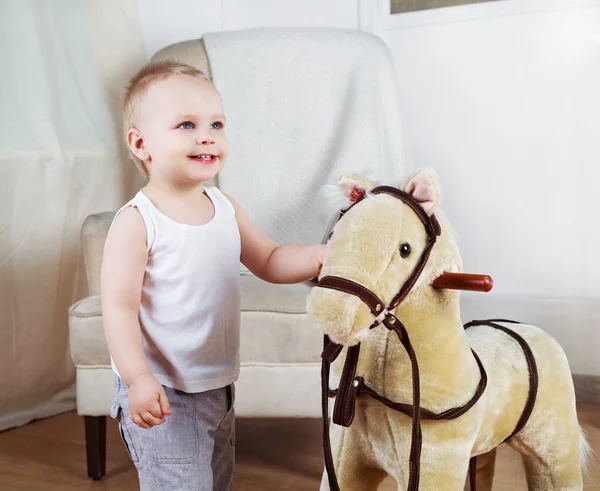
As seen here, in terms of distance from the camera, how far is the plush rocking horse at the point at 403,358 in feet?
2.15

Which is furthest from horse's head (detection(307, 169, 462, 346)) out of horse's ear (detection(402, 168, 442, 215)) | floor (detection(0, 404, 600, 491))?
floor (detection(0, 404, 600, 491))

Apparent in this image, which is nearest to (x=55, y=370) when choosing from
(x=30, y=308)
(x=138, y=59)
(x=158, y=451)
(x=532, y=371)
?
(x=30, y=308)

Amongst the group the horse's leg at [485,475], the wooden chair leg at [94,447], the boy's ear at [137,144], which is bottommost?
the wooden chair leg at [94,447]

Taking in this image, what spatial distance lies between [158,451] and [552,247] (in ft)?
5.09

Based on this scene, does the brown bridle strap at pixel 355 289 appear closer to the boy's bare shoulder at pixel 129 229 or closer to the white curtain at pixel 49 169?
the boy's bare shoulder at pixel 129 229

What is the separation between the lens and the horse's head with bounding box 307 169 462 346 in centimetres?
63

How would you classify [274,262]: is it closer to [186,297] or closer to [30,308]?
[186,297]

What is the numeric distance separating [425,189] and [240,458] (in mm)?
1050

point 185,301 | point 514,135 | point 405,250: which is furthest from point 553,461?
point 514,135

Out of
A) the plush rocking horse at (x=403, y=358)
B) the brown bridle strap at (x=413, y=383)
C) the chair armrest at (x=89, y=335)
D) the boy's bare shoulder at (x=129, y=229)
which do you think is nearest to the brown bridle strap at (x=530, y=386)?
the plush rocking horse at (x=403, y=358)

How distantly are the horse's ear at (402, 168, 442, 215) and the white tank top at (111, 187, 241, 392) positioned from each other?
11.2 inches

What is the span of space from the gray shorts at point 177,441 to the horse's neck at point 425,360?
0.25m

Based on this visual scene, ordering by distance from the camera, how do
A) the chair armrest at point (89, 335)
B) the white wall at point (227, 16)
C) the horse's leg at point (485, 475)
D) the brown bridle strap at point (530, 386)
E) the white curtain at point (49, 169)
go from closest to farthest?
the brown bridle strap at point (530, 386) < the horse's leg at point (485, 475) < the chair armrest at point (89, 335) < the white curtain at point (49, 169) < the white wall at point (227, 16)

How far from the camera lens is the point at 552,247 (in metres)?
2.06
